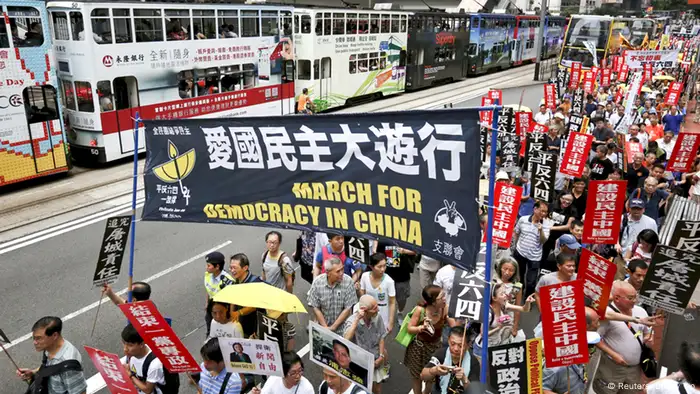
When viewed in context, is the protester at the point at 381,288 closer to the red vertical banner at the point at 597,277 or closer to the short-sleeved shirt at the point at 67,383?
the red vertical banner at the point at 597,277

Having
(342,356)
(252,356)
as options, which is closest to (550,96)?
(342,356)

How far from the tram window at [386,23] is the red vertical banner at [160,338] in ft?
68.7

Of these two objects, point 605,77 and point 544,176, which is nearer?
point 544,176

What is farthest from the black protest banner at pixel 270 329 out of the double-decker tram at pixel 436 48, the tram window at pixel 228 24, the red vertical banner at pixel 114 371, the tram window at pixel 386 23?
the double-decker tram at pixel 436 48

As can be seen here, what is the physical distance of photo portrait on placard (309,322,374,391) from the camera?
3.72 meters

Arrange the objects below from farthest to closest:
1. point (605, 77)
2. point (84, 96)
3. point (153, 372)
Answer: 1. point (605, 77)
2. point (84, 96)
3. point (153, 372)

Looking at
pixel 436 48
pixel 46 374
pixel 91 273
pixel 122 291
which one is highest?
pixel 436 48

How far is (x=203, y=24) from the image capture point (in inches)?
595

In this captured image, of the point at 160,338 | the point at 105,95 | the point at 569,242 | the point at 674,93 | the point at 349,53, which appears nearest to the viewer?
the point at 160,338

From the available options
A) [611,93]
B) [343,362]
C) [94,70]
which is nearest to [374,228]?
[343,362]

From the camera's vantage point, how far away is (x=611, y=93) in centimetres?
1995

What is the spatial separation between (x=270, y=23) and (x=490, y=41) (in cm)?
2069

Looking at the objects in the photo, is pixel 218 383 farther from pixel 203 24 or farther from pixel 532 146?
pixel 203 24

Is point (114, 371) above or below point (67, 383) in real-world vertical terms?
above
